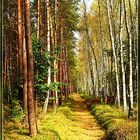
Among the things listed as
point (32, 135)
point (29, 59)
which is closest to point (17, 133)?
point (32, 135)

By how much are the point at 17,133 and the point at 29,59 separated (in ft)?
8.76

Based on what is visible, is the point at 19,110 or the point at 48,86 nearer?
the point at 19,110

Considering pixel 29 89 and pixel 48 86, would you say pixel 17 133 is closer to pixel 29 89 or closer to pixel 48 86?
pixel 29 89

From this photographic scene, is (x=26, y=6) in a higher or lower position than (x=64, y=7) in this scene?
lower

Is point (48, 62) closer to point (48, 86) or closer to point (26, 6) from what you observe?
point (48, 86)

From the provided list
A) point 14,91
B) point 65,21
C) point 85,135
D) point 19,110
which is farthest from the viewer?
point 65,21

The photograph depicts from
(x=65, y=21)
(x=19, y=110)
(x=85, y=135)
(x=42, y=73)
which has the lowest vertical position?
(x=85, y=135)

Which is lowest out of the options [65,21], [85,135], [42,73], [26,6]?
[85,135]

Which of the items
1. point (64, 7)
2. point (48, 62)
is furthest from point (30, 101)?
point (64, 7)

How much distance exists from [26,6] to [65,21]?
835 inches

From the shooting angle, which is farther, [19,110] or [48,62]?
[48,62]

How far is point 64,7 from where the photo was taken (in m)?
29.7

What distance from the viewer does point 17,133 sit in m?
13.1

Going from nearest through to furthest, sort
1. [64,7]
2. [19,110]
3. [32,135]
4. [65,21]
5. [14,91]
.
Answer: [32,135] < [19,110] < [14,91] < [64,7] < [65,21]
